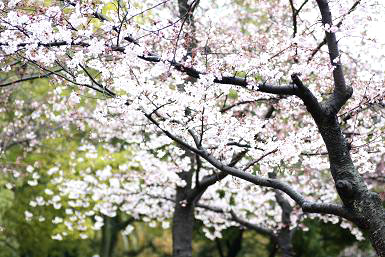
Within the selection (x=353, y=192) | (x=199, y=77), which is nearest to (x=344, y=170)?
(x=353, y=192)

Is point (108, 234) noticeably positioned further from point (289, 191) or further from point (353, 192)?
point (353, 192)

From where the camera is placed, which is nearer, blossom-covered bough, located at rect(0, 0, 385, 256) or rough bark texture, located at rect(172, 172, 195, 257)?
blossom-covered bough, located at rect(0, 0, 385, 256)

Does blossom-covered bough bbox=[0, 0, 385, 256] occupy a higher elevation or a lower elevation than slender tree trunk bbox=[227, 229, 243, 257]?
lower

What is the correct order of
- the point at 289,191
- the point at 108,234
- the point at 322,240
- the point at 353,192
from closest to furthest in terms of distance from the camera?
the point at 353,192
the point at 289,191
the point at 322,240
the point at 108,234

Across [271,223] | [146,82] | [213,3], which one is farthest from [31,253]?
[146,82]

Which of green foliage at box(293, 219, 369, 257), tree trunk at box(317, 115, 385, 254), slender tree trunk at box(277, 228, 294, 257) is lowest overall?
tree trunk at box(317, 115, 385, 254)

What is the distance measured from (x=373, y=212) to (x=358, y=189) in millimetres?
290

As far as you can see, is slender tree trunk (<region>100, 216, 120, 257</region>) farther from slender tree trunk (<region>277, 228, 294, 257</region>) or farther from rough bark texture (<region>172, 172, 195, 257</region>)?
rough bark texture (<region>172, 172, 195, 257</region>)

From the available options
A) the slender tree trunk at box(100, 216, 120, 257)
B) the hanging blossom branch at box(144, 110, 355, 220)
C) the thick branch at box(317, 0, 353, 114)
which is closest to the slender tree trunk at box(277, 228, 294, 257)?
the hanging blossom branch at box(144, 110, 355, 220)

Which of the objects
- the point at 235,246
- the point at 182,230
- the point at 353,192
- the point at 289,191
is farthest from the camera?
the point at 235,246

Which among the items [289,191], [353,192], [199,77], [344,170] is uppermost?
[199,77]

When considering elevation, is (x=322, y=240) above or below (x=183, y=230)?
above

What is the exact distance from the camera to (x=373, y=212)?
5.54 m

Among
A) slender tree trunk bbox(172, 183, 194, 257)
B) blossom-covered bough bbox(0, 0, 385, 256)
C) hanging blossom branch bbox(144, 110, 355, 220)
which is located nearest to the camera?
blossom-covered bough bbox(0, 0, 385, 256)
